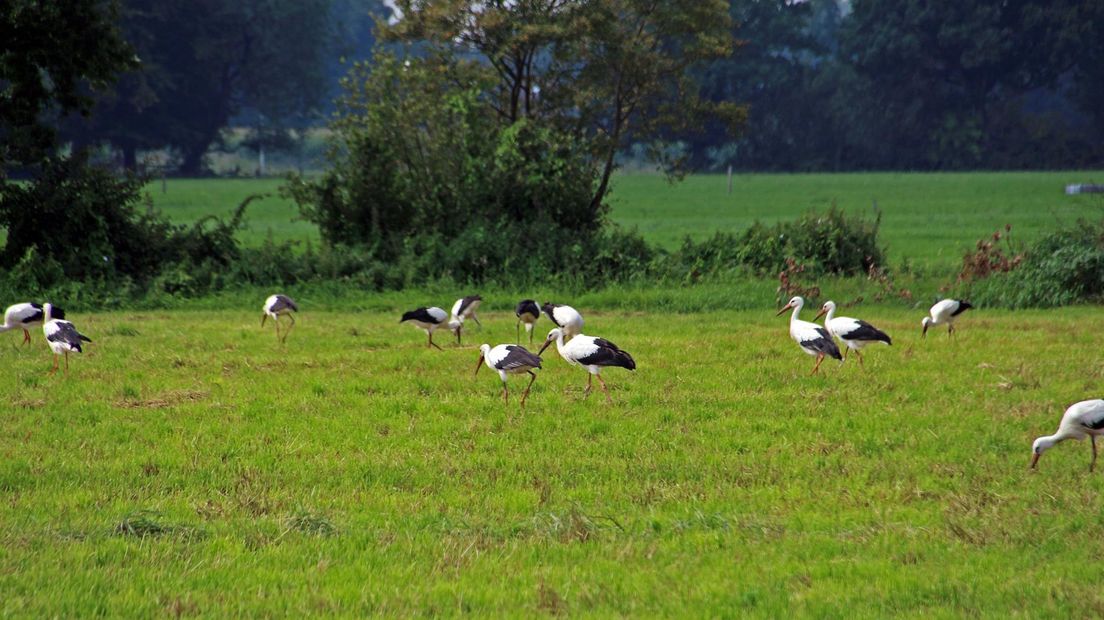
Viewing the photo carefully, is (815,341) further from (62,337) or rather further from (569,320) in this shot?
(62,337)

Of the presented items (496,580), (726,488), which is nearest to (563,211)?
(726,488)

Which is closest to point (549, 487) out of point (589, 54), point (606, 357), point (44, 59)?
point (606, 357)

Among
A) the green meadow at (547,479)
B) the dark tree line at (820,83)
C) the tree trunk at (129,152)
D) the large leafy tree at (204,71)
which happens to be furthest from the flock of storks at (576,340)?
the tree trunk at (129,152)

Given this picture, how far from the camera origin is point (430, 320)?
56.2ft

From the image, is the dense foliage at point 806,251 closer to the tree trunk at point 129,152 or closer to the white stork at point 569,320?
the white stork at point 569,320

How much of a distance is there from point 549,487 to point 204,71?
7642 cm

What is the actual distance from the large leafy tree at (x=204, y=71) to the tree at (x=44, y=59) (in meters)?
44.6

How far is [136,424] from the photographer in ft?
40.0

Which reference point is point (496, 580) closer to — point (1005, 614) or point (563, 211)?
point (1005, 614)

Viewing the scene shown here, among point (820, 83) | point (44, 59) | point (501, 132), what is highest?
point (820, 83)

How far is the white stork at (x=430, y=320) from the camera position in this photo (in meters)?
17.0

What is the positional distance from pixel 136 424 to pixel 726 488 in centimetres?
625

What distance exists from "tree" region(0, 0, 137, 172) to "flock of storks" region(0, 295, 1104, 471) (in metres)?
8.63

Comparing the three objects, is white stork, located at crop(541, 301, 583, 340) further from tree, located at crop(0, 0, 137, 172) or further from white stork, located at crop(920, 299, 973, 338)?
tree, located at crop(0, 0, 137, 172)
